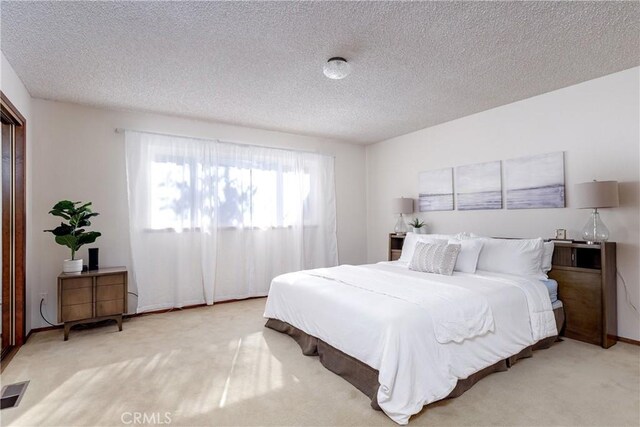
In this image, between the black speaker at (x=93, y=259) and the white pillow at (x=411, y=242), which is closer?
the black speaker at (x=93, y=259)

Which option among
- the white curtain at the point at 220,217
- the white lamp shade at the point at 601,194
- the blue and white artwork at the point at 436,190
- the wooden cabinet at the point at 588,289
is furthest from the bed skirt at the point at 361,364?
the blue and white artwork at the point at 436,190

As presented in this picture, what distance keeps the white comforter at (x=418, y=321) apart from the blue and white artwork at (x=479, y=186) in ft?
4.06

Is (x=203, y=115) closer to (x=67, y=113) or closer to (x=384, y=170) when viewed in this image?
(x=67, y=113)

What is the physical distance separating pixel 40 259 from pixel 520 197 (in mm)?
5403

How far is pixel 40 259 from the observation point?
3.55 meters

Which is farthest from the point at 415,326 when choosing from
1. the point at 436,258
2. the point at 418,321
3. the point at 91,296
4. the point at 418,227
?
the point at 91,296

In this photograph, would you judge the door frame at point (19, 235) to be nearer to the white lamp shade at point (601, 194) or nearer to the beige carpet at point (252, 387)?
the beige carpet at point (252, 387)

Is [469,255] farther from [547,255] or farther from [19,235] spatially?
[19,235]

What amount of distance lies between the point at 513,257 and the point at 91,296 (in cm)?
422

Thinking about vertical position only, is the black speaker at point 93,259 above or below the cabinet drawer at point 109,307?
above

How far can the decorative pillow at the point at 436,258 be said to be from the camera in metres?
3.25

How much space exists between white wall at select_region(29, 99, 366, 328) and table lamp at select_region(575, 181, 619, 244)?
13.6ft

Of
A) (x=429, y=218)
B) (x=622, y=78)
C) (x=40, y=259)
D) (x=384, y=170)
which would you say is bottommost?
(x=40, y=259)

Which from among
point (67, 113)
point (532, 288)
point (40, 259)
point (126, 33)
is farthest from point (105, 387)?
point (532, 288)
